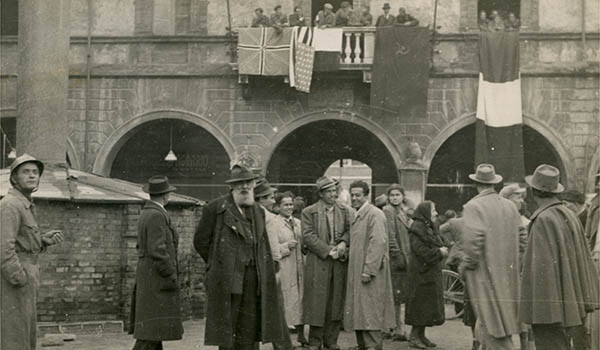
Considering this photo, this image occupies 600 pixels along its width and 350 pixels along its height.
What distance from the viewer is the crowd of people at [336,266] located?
23.6 ft

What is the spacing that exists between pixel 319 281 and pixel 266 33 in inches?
421

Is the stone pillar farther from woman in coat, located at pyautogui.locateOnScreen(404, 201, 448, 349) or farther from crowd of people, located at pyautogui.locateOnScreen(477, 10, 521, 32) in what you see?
crowd of people, located at pyautogui.locateOnScreen(477, 10, 521, 32)

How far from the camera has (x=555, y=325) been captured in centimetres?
726

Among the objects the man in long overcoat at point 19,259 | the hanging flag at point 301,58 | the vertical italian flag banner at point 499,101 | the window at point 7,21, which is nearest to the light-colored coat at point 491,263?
the man in long overcoat at point 19,259

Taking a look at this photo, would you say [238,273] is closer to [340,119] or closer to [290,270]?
[290,270]

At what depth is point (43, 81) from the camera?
13.8 m

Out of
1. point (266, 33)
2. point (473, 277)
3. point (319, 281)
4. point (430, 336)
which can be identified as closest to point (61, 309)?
point (319, 281)

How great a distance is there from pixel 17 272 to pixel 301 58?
13413mm

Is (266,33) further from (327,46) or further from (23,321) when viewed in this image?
(23,321)

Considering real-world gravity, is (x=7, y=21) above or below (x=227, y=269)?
above

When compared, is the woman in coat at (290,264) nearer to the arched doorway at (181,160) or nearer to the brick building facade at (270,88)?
the brick building facade at (270,88)

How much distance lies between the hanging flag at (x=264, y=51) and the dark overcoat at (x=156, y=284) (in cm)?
1183

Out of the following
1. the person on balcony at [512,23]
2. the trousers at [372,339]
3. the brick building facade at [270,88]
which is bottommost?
the trousers at [372,339]

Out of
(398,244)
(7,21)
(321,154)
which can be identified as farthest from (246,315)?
(321,154)
